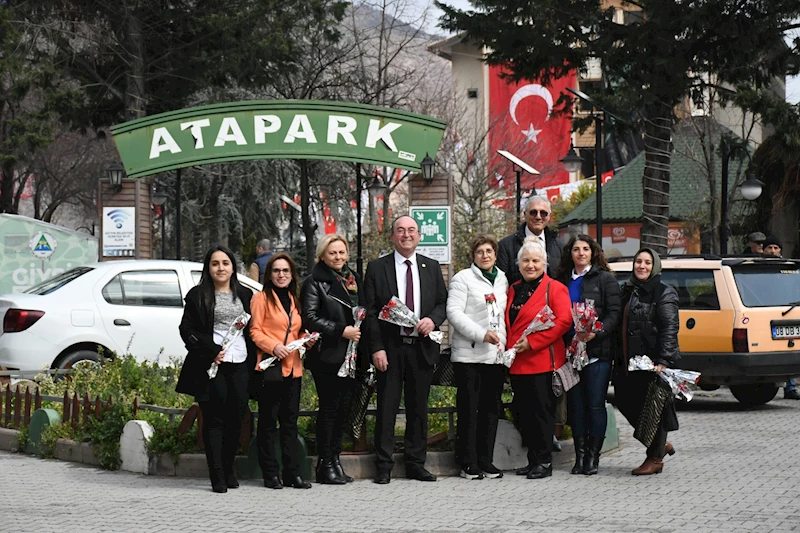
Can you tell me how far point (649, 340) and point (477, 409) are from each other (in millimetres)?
1452

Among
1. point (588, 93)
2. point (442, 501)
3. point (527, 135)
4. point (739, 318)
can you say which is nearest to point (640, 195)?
point (527, 135)

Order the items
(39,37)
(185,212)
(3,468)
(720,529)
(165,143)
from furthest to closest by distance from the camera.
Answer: (185,212) < (39,37) < (165,143) < (3,468) < (720,529)

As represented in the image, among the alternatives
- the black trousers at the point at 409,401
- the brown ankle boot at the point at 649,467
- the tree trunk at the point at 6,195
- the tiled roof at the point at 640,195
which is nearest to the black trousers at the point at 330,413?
the black trousers at the point at 409,401

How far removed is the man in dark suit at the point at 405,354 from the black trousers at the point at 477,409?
11.7 inches

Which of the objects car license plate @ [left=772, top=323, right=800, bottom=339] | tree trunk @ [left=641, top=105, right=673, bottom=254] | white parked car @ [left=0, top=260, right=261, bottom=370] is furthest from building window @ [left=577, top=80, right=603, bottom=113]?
white parked car @ [left=0, top=260, right=261, bottom=370]

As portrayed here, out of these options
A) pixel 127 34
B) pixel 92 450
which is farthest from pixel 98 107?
pixel 92 450

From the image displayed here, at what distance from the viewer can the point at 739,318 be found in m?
14.4

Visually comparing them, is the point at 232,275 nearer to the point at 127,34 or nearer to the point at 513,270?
the point at 513,270

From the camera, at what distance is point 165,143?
773 inches

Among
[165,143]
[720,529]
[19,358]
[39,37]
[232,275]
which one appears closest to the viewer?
[720,529]

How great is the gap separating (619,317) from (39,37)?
956 inches

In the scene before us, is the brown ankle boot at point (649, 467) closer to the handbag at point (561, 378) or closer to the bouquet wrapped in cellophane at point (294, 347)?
the handbag at point (561, 378)

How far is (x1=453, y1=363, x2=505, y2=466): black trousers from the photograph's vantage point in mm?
10078

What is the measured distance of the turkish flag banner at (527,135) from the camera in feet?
192
